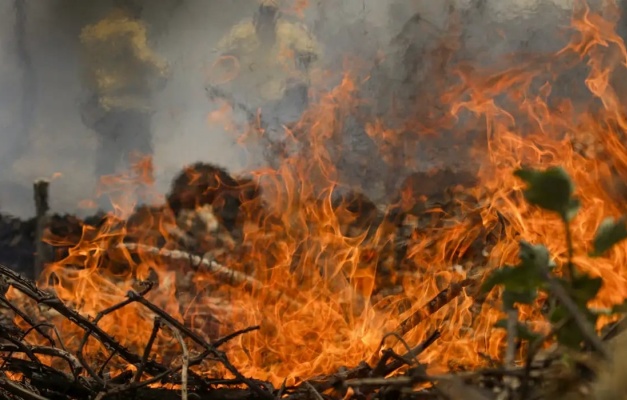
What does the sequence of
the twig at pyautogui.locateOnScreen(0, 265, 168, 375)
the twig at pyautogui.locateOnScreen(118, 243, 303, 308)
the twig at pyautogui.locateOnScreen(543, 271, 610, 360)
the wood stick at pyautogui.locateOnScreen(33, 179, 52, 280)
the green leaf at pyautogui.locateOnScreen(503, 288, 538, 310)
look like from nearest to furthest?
the twig at pyautogui.locateOnScreen(543, 271, 610, 360)
the green leaf at pyautogui.locateOnScreen(503, 288, 538, 310)
the twig at pyautogui.locateOnScreen(0, 265, 168, 375)
the twig at pyautogui.locateOnScreen(118, 243, 303, 308)
the wood stick at pyautogui.locateOnScreen(33, 179, 52, 280)

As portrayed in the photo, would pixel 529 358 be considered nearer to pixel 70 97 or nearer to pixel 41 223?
pixel 41 223

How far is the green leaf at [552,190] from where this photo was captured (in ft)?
1.18

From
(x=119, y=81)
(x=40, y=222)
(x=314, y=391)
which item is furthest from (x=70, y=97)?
(x=314, y=391)

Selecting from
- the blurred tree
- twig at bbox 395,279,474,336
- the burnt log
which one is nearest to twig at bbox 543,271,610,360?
twig at bbox 395,279,474,336

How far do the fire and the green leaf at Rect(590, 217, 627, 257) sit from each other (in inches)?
47.2

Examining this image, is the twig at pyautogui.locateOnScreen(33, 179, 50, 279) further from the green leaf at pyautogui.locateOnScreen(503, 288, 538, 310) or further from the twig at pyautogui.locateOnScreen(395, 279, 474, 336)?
the green leaf at pyautogui.locateOnScreen(503, 288, 538, 310)

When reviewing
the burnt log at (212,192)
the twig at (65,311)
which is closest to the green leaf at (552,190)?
the twig at (65,311)

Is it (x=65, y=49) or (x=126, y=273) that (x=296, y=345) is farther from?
(x=65, y=49)

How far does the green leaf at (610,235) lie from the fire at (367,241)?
47.2 inches

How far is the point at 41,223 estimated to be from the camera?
3.07 m

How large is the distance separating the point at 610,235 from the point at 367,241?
8.09 ft

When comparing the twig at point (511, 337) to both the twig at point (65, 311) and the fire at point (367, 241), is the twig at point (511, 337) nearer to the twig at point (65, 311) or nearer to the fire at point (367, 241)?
the twig at point (65, 311)

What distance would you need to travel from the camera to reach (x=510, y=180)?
235 cm

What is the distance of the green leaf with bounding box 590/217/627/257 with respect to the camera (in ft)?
1.20
